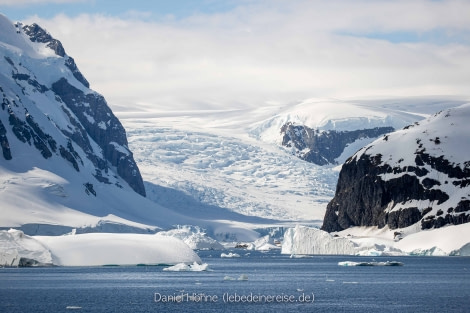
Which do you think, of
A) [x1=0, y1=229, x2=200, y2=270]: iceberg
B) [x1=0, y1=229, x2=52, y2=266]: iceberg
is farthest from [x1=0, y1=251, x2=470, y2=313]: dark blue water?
[x1=0, y1=229, x2=52, y2=266]: iceberg

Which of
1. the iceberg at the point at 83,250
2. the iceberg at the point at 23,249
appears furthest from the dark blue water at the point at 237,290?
the iceberg at the point at 23,249

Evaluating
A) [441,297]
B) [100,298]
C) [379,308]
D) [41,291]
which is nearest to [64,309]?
[100,298]

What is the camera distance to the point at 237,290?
114625mm

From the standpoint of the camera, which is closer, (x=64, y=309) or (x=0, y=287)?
(x=64, y=309)

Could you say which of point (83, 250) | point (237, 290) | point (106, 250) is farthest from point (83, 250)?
point (237, 290)

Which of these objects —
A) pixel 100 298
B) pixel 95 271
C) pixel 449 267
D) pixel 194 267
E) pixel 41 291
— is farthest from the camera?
pixel 449 267

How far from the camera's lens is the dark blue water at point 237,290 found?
316ft

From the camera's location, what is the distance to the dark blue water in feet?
316

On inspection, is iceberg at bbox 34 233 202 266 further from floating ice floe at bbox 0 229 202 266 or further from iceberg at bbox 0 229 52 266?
iceberg at bbox 0 229 52 266

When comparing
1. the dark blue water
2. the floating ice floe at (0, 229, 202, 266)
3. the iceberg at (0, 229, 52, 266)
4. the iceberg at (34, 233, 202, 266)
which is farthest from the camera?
the iceberg at (34, 233, 202, 266)

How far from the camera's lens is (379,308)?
95188mm

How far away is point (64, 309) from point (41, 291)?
20.1 metres

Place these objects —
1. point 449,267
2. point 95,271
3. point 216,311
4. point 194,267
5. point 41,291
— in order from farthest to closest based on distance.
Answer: point 449,267 → point 95,271 → point 194,267 → point 41,291 → point 216,311

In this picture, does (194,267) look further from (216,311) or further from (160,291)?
(216,311)
